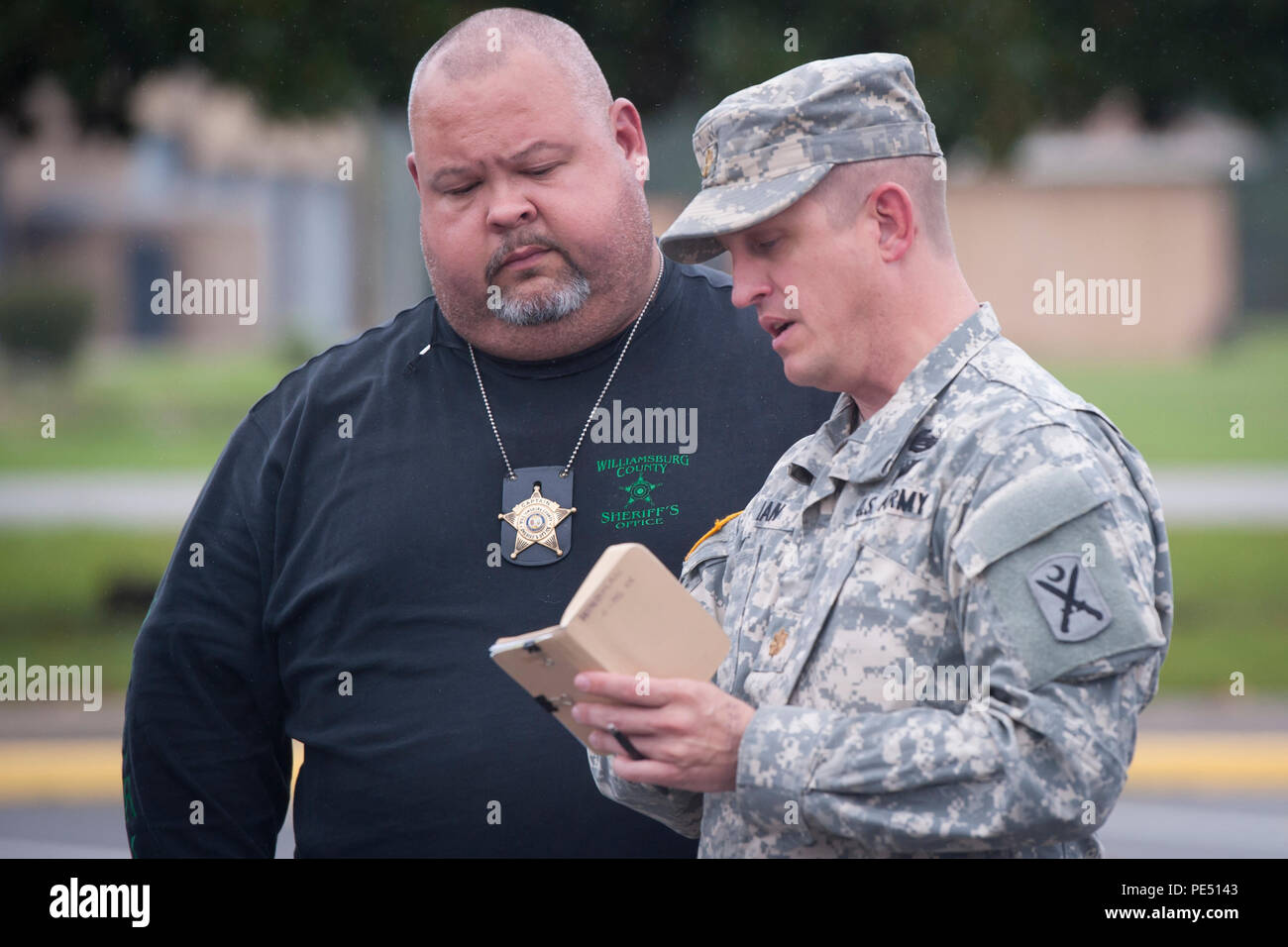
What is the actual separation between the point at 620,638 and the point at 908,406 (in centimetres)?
51

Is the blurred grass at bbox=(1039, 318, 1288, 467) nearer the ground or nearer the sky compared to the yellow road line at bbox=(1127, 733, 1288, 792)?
nearer the sky

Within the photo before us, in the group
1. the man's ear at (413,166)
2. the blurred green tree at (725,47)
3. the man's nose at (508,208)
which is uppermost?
the blurred green tree at (725,47)

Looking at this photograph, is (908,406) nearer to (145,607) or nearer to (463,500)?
(463,500)

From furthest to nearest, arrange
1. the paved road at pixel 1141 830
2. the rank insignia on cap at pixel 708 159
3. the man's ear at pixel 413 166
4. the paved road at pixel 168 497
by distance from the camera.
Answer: the paved road at pixel 168 497, the paved road at pixel 1141 830, the man's ear at pixel 413 166, the rank insignia on cap at pixel 708 159

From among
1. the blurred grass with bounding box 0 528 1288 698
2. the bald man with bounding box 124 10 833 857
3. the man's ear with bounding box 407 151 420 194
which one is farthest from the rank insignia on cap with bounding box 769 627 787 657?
the blurred grass with bounding box 0 528 1288 698

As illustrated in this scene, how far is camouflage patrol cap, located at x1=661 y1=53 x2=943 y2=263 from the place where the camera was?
2.12 m

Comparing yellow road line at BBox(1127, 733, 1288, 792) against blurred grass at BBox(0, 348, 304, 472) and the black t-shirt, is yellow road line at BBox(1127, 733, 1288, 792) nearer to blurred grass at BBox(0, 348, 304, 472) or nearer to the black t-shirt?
the black t-shirt

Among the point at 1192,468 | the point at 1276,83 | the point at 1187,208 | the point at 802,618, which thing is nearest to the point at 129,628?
the point at 1276,83

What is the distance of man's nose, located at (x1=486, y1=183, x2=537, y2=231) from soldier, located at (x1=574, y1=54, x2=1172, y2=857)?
0.67 m

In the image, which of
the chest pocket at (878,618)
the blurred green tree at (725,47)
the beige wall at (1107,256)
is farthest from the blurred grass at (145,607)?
the beige wall at (1107,256)

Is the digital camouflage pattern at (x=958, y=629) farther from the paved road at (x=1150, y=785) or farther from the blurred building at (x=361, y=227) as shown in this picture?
the blurred building at (x=361, y=227)

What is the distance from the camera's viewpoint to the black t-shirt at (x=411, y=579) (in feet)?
9.62

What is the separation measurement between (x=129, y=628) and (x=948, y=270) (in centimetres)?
909

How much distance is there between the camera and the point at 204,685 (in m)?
3.14
